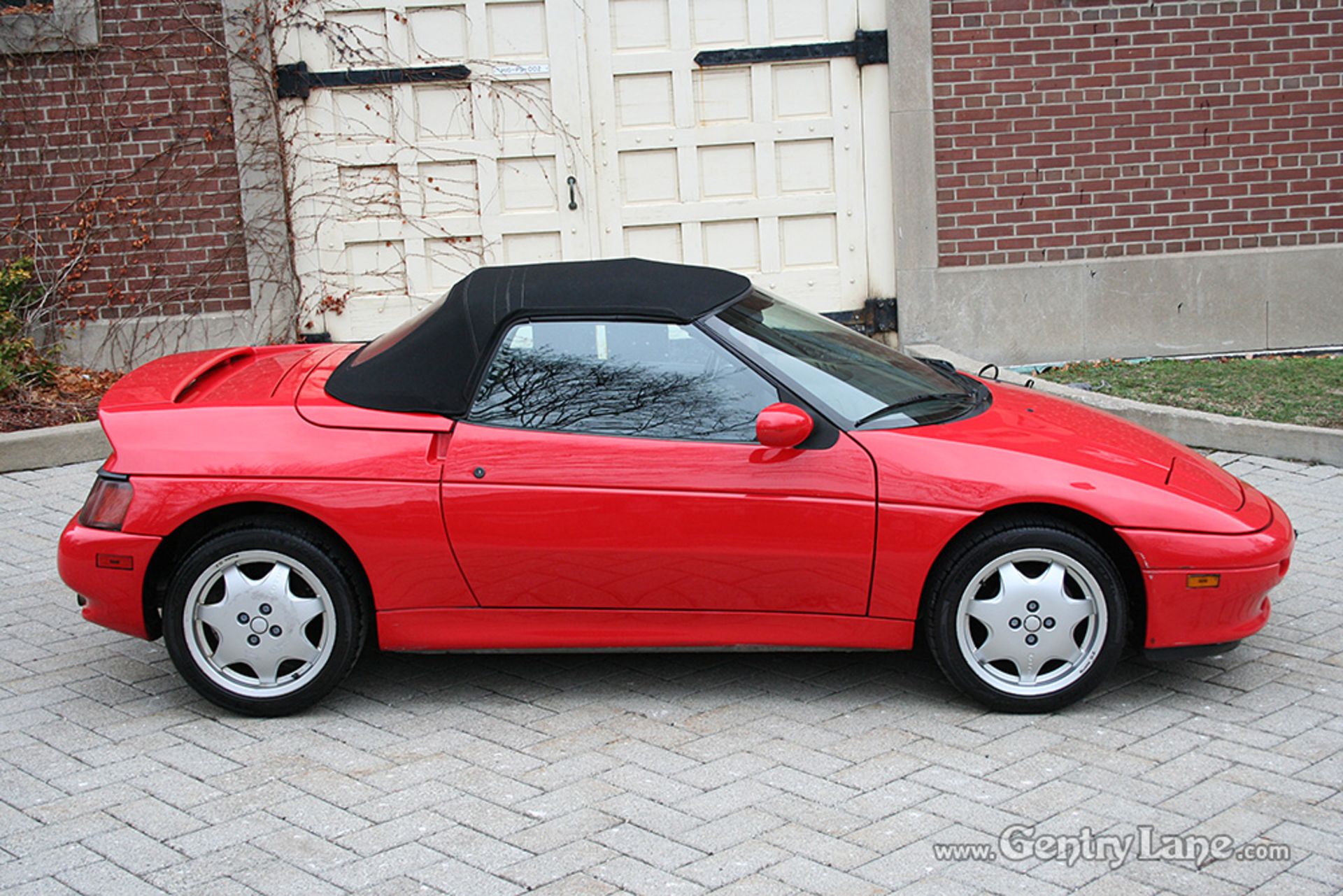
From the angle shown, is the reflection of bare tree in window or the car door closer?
the car door

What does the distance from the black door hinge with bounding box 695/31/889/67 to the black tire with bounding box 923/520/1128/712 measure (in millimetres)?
5726

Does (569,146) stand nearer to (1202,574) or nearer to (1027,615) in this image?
(1027,615)

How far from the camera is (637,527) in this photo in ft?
14.4

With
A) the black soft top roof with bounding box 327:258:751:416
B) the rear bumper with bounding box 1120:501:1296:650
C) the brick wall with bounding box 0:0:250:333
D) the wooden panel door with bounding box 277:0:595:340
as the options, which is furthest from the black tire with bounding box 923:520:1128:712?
the brick wall with bounding box 0:0:250:333

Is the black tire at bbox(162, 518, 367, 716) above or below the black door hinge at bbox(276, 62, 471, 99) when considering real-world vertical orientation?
below

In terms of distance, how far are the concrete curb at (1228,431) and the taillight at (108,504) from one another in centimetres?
449

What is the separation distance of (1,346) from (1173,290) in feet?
25.2

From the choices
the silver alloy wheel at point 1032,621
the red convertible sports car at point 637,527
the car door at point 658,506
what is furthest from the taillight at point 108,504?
the silver alloy wheel at point 1032,621

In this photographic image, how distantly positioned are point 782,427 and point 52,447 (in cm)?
515

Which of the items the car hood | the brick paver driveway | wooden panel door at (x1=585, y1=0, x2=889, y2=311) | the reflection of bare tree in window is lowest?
the brick paver driveway

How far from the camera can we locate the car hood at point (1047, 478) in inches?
171

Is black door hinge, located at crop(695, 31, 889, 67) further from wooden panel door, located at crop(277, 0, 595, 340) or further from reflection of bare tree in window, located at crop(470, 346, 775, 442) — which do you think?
reflection of bare tree in window, located at crop(470, 346, 775, 442)

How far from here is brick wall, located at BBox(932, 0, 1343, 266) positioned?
934 cm

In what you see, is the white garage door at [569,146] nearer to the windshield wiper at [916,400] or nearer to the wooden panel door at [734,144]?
the wooden panel door at [734,144]
